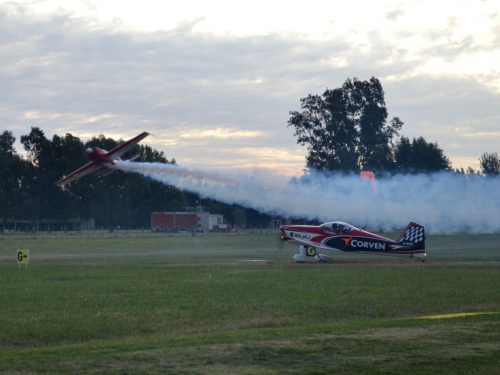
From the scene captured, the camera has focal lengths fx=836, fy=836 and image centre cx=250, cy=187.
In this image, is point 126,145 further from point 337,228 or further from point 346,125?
point 346,125

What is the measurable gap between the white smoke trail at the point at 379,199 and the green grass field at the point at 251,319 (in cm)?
1632

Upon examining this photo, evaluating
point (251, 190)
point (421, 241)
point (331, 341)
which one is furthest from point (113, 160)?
point (331, 341)

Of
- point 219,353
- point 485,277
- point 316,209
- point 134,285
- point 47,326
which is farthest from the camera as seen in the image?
point 316,209

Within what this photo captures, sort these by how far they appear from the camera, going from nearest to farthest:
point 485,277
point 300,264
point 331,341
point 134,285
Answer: point 331,341 < point 134,285 < point 485,277 < point 300,264

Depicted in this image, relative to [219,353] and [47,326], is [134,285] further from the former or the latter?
[219,353]

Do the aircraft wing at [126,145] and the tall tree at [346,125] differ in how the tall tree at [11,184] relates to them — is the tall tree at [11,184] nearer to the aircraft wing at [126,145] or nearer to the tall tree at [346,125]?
the tall tree at [346,125]

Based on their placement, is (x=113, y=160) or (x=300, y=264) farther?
(x=113, y=160)

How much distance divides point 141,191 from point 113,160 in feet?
289

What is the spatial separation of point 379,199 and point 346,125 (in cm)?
7321

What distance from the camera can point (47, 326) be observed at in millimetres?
21312

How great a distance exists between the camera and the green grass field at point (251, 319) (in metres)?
15.7

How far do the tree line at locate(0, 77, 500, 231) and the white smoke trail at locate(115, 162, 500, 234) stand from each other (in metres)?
58.9

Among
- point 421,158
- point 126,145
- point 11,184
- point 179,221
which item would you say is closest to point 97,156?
point 126,145

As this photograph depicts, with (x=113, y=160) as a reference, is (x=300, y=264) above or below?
below
